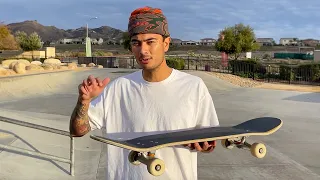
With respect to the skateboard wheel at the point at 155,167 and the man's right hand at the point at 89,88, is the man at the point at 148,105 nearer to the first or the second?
the man's right hand at the point at 89,88

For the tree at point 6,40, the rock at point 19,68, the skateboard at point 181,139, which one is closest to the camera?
the skateboard at point 181,139

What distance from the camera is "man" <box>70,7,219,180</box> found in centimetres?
217

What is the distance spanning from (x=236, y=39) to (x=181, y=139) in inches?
1164

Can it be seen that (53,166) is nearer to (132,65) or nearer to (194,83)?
(194,83)

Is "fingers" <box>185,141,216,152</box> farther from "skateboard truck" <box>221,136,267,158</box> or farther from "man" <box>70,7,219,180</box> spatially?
"skateboard truck" <box>221,136,267,158</box>

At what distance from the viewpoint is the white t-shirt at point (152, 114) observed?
2176 mm

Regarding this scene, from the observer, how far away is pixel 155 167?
1.89 m

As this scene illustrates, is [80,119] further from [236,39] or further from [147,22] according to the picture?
[236,39]

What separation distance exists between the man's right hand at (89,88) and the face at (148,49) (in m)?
0.28

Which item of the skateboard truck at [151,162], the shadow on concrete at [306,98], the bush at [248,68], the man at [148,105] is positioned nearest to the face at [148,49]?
the man at [148,105]

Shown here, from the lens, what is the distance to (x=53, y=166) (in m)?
5.66

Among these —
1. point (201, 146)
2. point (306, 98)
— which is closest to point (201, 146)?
point (201, 146)

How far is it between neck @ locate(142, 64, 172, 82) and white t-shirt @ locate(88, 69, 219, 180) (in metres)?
0.03

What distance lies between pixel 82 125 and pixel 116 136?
0.22 m
